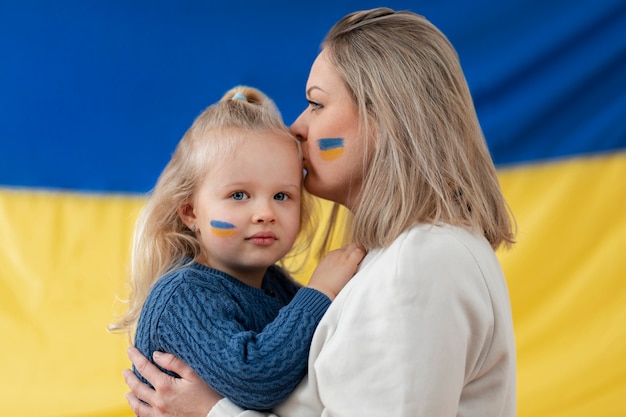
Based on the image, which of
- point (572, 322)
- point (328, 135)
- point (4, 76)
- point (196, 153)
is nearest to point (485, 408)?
point (328, 135)

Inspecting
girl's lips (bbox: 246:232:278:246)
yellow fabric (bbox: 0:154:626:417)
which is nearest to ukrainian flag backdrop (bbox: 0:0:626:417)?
yellow fabric (bbox: 0:154:626:417)

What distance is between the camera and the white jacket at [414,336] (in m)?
1.41

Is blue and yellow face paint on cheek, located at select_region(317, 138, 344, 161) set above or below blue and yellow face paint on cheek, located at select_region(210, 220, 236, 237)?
above

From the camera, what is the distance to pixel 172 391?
1643mm

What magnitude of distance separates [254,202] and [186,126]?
135 centimetres

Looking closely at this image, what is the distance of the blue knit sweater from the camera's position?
1517 millimetres

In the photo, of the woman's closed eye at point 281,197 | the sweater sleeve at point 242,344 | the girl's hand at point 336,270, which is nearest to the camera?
the sweater sleeve at point 242,344

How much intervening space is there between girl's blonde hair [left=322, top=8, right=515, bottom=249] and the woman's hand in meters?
0.39

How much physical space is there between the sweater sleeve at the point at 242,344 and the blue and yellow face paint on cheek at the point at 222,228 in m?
0.13

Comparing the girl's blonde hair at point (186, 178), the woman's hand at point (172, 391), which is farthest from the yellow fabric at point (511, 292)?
the woman's hand at point (172, 391)

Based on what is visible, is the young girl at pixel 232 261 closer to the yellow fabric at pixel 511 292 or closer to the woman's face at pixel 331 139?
the woman's face at pixel 331 139

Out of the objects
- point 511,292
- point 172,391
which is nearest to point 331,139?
point 172,391

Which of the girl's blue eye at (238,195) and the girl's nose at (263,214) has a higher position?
the girl's blue eye at (238,195)

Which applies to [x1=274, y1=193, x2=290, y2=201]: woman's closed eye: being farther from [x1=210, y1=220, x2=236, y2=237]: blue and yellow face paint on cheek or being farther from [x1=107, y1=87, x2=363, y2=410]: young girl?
[x1=210, y1=220, x2=236, y2=237]: blue and yellow face paint on cheek
